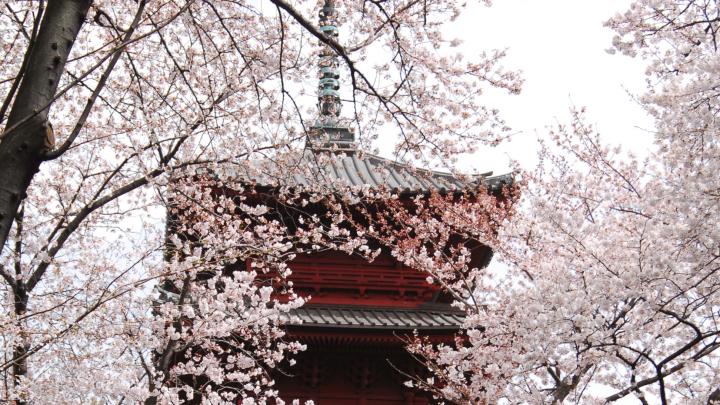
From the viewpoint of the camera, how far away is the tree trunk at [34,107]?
3.11 metres

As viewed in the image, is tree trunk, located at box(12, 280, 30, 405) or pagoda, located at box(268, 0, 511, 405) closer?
tree trunk, located at box(12, 280, 30, 405)


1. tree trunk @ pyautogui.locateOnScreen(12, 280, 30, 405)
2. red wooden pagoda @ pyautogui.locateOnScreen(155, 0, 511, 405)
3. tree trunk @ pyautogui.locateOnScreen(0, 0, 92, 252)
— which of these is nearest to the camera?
tree trunk @ pyautogui.locateOnScreen(0, 0, 92, 252)

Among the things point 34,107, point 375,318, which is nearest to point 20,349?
point 34,107

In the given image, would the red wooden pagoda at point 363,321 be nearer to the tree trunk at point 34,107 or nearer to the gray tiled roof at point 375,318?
the gray tiled roof at point 375,318

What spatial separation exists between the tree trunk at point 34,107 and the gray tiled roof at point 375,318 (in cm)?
538

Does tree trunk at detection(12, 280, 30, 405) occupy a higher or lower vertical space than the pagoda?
lower

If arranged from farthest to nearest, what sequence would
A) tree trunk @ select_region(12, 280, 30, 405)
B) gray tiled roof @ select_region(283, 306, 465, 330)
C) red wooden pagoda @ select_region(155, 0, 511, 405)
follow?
red wooden pagoda @ select_region(155, 0, 511, 405), gray tiled roof @ select_region(283, 306, 465, 330), tree trunk @ select_region(12, 280, 30, 405)

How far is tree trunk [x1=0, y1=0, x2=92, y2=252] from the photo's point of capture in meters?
3.11

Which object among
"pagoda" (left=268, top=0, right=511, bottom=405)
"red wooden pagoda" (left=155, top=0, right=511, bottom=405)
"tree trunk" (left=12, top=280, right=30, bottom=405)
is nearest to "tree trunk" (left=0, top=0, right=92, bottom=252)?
"tree trunk" (left=12, top=280, right=30, bottom=405)

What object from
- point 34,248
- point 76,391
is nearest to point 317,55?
point 34,248

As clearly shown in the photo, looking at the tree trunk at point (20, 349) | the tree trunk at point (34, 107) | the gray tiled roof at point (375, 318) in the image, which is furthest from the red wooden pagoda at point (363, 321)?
the tree trunk at point (34, 107)

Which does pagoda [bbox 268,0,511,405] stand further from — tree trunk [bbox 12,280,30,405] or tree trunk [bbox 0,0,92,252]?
tree trunk [bbox 0,0,92,252]

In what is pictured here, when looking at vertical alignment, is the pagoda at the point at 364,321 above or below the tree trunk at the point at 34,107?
above

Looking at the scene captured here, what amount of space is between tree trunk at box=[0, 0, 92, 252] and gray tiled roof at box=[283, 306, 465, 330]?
5.38 metres
